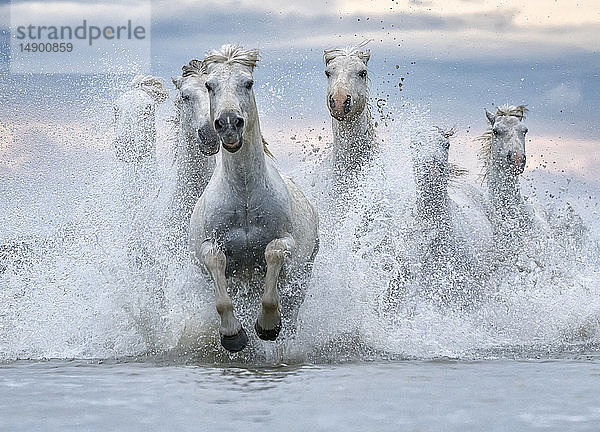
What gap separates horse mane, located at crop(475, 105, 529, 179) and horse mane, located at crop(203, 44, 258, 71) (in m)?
4.90

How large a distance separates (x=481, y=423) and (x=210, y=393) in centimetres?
119

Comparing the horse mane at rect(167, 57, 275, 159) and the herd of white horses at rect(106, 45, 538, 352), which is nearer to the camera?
the herd of white horses at rect(106, 45, 538, 352)

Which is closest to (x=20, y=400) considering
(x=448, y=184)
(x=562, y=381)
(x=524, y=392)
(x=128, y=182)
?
(x=524, y=392)

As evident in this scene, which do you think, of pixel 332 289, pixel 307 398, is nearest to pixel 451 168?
pixel 332 289

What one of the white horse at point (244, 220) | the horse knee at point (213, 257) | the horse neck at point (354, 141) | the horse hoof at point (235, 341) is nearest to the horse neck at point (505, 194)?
the horse neck at point (354, 141)

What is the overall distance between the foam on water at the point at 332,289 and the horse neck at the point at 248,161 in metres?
0.80

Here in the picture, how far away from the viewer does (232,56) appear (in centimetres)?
580

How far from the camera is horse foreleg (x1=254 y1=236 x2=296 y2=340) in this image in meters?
5.42

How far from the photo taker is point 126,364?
18.7 feet

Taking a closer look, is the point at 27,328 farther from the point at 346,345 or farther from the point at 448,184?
the point at 448,184

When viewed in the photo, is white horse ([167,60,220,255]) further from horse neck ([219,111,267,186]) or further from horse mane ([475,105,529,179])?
horse mane ([475,105,529,179])

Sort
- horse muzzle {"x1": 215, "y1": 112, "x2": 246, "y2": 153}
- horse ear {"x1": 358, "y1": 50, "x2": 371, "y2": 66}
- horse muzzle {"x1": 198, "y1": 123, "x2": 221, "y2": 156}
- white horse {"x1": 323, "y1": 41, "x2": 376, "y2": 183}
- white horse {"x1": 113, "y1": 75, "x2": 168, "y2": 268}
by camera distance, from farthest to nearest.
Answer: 1. white horse {"x1": 113, "y1": 75, "x2": 168, "y2": 268}
2. horse ear {"x1": 358, "y1": 50, "x2": 371, "y2": 66}
3. white horse {"x1": 323, "y1": 41, "x2": 376, "y2": 183}
4. horse muzzle {"x1": 198, "y1": 123, "x2": 221, "y2": 156}
5. horse muzzle {"x1": 215, "y1": 112, "x2": 246, "y2": 153}

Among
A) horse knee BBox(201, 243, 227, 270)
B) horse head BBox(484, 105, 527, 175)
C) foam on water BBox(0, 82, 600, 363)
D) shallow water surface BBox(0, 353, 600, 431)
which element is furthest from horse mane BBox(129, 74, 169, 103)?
shallow water surface BBox(0, 353, 600, 431)

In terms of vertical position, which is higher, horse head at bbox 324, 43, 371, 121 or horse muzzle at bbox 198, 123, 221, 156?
horse head at bbox 324, 43, 371, 121
